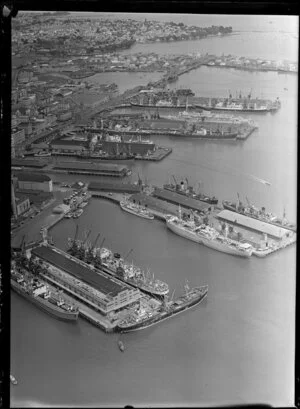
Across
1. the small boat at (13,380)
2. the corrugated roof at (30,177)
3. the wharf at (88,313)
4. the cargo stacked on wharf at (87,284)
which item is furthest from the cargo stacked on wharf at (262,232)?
the small boat at (13,380)

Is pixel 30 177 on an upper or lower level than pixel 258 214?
upper

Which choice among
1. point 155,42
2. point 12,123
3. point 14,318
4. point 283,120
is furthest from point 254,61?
point 14,318

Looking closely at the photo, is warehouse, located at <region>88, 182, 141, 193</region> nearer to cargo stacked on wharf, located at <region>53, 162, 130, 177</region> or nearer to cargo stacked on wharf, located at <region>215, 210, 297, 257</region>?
cargo stacked on wharf, located at <region>53, 162, 130, 177</region>

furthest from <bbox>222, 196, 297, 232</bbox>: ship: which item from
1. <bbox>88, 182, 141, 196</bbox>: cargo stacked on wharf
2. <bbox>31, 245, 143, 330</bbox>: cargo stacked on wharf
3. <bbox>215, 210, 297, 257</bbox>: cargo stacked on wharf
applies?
<bbox>31, 245, 143, 330</bbox>: cargo stacked on wharf

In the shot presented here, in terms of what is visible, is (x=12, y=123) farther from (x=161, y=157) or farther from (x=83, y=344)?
(x=83, y=344)

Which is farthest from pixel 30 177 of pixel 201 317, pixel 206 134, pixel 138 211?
pixel 201 317

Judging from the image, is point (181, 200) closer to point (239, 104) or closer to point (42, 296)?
point (239, 104)
